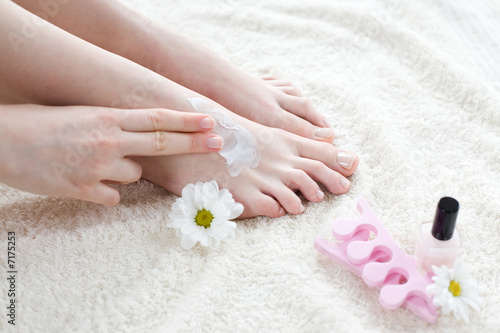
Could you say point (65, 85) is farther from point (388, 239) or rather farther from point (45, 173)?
point (388, 239)

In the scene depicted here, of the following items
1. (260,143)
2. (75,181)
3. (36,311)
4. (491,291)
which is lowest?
(36,311)

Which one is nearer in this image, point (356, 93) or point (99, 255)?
point (99, 255)

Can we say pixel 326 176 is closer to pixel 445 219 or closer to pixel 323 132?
pixel 323 132

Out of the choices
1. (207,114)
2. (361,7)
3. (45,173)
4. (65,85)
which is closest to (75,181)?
(45,173)

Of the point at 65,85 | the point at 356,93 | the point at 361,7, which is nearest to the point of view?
the point at 65,85

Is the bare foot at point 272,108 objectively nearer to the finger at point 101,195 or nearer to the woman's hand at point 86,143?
the woman's hand at point 86,143

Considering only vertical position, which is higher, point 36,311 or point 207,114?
point 207,114

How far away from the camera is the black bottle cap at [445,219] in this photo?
32.0 inches

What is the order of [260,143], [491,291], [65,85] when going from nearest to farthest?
[491,291] → [65,85] → [260,143]

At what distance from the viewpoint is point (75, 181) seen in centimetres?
97

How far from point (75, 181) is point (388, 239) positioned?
54 cm

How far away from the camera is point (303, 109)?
48.7 inches

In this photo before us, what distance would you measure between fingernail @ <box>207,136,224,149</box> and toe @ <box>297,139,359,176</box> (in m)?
0.19

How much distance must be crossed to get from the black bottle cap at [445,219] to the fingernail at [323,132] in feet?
1.29
